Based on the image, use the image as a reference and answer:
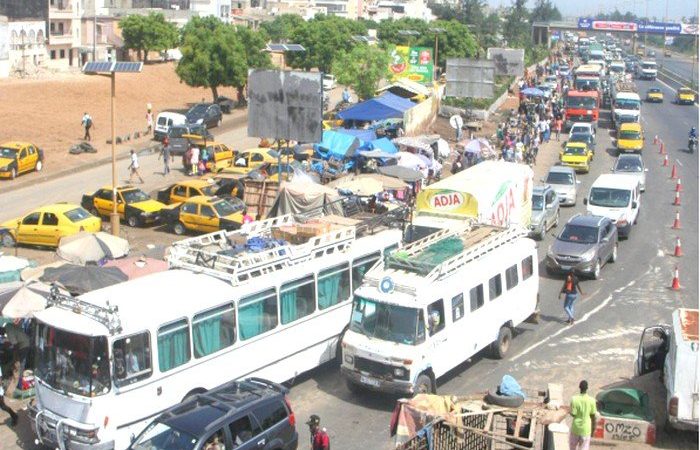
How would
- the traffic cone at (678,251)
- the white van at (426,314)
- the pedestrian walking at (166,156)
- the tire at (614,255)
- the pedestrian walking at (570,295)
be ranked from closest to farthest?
1. the white van at (426,314)
2. the pedestrian walking at (570,295)
3. the tire at (614,255)
4. the traffic cone at (678,251)
5. the pedestrian walking at (166,156)

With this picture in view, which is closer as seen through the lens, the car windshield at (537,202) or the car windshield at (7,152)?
the car windshield at (537,202)

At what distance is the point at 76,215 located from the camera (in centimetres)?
2770

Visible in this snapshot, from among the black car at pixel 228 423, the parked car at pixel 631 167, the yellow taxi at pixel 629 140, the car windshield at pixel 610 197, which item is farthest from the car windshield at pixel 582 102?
the black car at pixel 228 423

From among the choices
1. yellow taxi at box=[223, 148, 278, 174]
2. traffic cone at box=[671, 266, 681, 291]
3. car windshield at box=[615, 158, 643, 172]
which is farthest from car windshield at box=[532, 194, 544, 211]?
yellow taxi at box=[223, 148, 278, 174]

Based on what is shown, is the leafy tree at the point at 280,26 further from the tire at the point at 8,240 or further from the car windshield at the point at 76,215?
the tire at the point at 8,240

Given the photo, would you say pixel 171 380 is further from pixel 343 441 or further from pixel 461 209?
pixel 461 209

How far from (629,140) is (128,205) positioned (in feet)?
92.8

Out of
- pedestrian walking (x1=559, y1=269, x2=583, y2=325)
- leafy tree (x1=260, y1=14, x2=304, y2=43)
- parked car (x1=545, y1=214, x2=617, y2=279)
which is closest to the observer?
pedestrian walking (x1=559, y1=269, x2=583, y2=325)

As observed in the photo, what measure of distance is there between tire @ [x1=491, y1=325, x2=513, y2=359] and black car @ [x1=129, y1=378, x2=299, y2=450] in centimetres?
635

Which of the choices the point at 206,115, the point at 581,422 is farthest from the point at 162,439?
the point at 206,115

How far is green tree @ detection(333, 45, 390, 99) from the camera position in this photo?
5694 centimetres

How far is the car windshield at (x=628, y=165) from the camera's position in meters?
38.2

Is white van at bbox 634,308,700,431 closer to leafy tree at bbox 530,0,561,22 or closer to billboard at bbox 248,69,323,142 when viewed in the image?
billboard at bbox 248,69,323,142

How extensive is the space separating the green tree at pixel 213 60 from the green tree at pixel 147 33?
2957 cm
